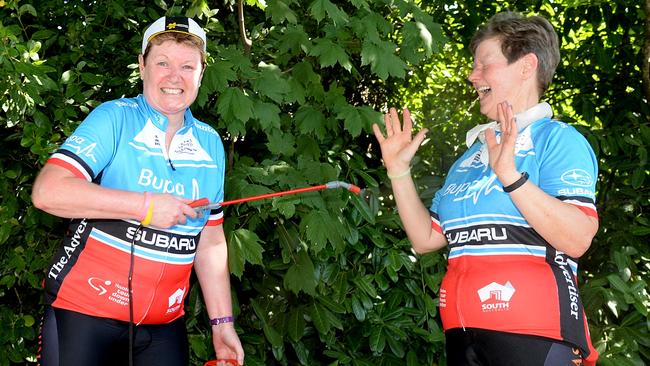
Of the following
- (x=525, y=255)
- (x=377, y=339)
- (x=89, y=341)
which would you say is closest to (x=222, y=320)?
(x=89, y=341)

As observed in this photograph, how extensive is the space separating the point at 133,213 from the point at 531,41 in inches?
51.3

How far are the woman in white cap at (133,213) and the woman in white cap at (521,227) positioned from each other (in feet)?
2.54

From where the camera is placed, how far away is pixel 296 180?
3.55 metres

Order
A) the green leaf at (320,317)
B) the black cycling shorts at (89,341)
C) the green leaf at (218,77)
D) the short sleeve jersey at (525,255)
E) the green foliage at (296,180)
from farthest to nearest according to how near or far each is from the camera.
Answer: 1. the green leaf at (320,317)
2. the green foliage at (296,180)
3. the green leaf at (218,77)
4. the black cycling shorts at (89,341)
5. the short sleeve jersey at (525,255)

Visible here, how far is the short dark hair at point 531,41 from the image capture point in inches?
93.1

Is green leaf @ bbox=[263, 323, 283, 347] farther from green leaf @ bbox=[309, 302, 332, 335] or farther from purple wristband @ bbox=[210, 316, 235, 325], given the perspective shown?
purple wristband @ bbox=[210, 316, 235, 325]

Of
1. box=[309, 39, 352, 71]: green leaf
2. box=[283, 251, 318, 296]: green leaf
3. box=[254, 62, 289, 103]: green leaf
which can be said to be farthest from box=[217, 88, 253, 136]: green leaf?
box=[283, 251, 318, 296]: green leaf

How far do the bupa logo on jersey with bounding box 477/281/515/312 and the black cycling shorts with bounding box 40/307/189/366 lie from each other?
1.05 meters

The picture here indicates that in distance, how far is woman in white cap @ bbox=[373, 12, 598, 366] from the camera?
6.75 ft

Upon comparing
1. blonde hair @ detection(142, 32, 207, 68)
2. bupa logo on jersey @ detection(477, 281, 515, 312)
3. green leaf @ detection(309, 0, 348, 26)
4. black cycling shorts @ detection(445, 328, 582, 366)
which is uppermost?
green leaf @ detection(309, 0, 348, 26)

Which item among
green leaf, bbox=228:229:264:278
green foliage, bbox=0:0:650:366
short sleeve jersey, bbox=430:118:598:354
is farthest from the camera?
green foliage, bbox=0:0:650:366

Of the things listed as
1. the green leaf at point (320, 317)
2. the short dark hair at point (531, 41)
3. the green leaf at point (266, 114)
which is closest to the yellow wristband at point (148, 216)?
the short dark hair at point (531, 41)

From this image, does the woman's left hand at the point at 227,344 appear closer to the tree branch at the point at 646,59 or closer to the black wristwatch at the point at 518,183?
the black wristwatch at the point at 518,183

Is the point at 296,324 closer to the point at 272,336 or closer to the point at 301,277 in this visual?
the point at 272,336
